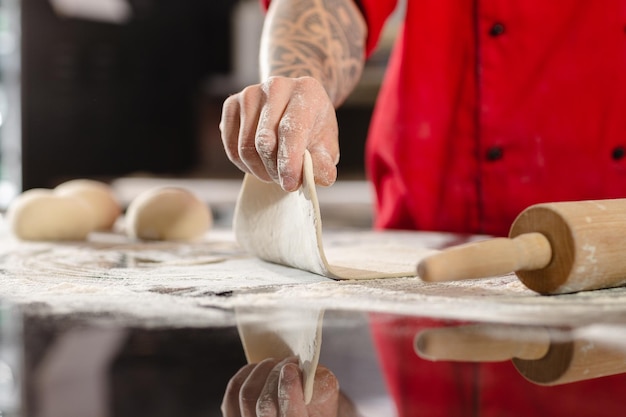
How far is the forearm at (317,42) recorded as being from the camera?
4.09ft

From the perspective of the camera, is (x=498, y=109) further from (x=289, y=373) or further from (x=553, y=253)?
(x=289, y=373)

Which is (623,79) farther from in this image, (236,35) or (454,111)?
(236,35)

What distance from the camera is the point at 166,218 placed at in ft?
4.68

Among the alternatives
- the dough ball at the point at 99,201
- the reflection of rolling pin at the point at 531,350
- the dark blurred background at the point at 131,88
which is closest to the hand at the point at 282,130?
the reflection of rolling pin at the point at 531,350

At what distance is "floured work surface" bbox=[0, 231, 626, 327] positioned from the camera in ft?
2.22

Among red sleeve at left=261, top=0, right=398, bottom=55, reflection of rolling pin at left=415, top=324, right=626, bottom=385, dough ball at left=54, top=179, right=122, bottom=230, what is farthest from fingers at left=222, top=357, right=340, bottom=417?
dough ball at left=54, top=179, right=122, bottom=230

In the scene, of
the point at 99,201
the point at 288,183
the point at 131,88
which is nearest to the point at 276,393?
the point at 288,183

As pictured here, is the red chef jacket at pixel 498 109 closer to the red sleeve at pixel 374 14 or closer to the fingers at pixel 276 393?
the red sleeve at pixel 374 14

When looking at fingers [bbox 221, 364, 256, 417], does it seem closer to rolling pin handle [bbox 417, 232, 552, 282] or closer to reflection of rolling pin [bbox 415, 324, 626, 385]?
reflection of rolling pin [bbox 415, 324, 626, 385]

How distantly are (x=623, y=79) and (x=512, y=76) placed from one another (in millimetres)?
199

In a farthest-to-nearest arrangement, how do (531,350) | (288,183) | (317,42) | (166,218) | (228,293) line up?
(166,218) → (317,42) → (288,183) → (228,293) → (531,350)

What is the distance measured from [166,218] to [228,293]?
2.19 feet

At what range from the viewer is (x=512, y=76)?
1.39 meters

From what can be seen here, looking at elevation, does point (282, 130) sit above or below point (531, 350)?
above
